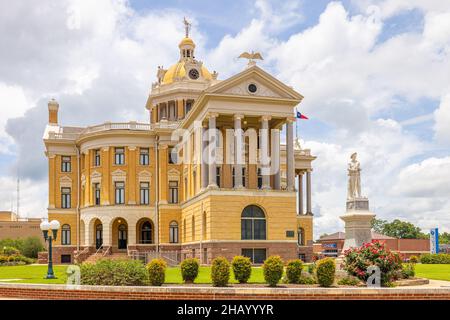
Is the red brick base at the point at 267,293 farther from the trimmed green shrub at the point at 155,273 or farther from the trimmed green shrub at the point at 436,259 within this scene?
the trimmed green shrub at the point at 436,259

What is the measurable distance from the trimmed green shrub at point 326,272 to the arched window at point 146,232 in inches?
1589

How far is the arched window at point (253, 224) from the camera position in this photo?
4859 centimetres

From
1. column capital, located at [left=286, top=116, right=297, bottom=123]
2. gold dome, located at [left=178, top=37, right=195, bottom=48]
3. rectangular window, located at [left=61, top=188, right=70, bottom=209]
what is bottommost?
rectangular window, located at [left=61, top=188, right=70, bottom=209]

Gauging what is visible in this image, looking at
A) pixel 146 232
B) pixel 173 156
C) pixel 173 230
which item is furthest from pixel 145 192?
pixel 173 230

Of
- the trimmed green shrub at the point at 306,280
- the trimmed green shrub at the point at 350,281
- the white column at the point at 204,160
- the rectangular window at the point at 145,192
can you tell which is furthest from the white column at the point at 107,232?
the trimmed green shrub at the point at 350,281

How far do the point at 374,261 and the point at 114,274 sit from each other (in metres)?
10.3

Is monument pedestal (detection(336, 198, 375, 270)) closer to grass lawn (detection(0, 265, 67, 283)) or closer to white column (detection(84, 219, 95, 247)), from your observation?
grass lawn (detection(0, 265, 67, 283))

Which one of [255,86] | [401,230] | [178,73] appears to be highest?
[178,73]

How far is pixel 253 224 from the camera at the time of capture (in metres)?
48.8

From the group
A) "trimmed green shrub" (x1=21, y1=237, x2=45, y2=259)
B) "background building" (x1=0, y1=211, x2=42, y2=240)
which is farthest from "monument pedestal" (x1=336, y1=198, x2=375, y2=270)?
"background building" (x1=0, y1=211, x2=42, y2=240)

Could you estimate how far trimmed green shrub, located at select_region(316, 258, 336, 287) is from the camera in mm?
24422

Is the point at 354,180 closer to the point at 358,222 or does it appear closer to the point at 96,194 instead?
the point at 358,222

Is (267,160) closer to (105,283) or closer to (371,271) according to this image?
(371,271)

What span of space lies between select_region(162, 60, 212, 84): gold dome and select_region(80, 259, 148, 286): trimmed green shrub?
162 ft
